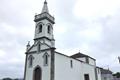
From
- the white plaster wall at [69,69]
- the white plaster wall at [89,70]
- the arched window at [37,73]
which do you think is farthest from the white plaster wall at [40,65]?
the white plaster wall at [89,70]

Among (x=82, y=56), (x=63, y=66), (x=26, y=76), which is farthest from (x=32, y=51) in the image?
(x=82, y=56)

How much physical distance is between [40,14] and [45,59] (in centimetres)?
1017

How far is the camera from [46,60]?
2792 centimetres

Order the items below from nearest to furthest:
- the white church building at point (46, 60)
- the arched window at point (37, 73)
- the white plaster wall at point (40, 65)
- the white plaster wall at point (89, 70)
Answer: the white plaster wall at point (40, 65) < the white church building at point (46, 60) < the arched window at point (37, 73) < the white plaster wall at point (89, 70)

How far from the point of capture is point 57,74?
2742 centimetres

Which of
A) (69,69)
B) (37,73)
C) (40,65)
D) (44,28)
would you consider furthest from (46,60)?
(44,28)

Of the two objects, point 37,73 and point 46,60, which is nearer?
point 46,60

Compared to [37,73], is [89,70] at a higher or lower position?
higher

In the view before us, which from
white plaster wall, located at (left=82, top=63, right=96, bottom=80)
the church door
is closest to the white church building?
the church door

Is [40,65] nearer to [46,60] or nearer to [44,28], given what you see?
[46,60]

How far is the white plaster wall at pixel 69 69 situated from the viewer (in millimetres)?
28119

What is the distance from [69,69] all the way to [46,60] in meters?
5.75

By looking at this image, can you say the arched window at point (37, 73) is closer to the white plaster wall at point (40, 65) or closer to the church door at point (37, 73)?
the church door at point (37, 73)

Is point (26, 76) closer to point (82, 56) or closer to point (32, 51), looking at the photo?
point (32, 51)
